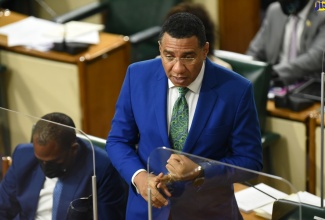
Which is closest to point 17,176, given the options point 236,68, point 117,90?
point 236,68

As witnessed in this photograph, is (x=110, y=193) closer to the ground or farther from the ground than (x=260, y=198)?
closer to the ground

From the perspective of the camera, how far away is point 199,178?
7.91 feet

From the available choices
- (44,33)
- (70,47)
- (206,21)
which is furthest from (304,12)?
(44,33)

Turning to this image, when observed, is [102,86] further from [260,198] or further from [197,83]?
[260,198]

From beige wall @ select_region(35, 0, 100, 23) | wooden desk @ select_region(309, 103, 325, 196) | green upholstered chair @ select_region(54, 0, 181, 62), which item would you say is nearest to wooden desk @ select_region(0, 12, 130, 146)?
green upholstered chair @ select_region(54, 0, 181, 62)

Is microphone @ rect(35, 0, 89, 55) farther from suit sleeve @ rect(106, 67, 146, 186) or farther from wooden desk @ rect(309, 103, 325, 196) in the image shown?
suit sleeve @ rect(106, 67, 146, 186)

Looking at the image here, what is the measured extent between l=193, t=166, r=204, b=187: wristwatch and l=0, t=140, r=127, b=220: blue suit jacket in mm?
491

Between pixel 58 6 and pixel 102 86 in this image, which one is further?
pixel 58 6

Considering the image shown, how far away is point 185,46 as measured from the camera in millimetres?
2588

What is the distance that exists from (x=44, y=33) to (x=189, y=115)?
101 inches

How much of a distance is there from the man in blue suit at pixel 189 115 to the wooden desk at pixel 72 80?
79.5 inches

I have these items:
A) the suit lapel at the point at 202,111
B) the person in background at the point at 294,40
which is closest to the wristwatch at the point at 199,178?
the suit lapel at the point at 202,111

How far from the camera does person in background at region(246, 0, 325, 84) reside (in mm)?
4793

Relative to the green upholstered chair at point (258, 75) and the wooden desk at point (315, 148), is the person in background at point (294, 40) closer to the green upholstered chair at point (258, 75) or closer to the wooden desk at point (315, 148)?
the green upholstered chair at point (258, 75)
